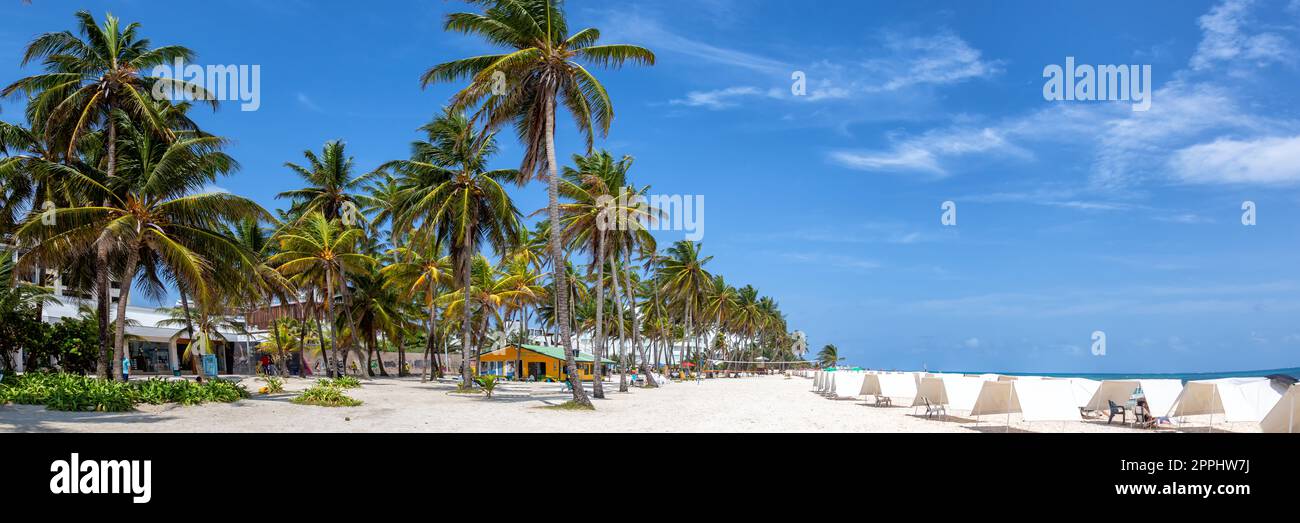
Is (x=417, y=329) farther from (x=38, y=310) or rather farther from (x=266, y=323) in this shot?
(x=38, y=310)

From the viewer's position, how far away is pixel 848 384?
1009 inches

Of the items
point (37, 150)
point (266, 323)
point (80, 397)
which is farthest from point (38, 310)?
point (266, 323)

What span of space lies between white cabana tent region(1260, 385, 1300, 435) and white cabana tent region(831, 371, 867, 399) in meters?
13.7

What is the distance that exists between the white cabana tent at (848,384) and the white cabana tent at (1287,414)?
13708mm

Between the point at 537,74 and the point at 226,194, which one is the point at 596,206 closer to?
the point at 537,74

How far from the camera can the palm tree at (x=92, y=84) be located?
21000 mm

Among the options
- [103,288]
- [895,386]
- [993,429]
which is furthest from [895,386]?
[103,288]

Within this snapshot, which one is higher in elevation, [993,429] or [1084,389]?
[1084,389]

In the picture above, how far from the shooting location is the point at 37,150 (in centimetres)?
2414

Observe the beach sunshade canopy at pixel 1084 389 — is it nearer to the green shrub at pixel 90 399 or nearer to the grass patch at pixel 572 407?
the grass patch at pixel 572 407

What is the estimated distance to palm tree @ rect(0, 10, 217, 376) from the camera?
827 inches

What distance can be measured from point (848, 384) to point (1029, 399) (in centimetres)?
1133

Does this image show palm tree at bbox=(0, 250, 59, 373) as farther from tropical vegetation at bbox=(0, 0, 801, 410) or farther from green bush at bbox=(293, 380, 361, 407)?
green bush at bbox=(293, 380, 361, 407)
